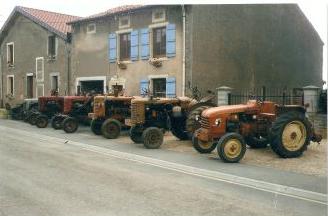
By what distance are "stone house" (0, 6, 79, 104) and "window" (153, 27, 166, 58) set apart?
7.10 m

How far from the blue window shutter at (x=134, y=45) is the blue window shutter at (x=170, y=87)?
253cm

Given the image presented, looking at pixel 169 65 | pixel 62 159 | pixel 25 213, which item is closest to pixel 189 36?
pixel 169 65

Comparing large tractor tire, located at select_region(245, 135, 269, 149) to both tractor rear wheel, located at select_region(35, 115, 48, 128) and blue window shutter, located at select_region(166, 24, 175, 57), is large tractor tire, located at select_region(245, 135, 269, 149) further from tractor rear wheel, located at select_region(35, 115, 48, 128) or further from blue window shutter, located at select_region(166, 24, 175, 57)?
tractor rear wheel, located at select_region(35, 115, 48, 128)

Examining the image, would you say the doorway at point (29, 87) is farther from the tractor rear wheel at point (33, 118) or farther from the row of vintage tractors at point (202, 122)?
the row of vintage tractors at point (202, 122)

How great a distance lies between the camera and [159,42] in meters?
20.1

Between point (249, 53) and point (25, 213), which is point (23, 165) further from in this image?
point (249, 53)

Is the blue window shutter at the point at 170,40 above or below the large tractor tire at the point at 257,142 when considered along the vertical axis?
above

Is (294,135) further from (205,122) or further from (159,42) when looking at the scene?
(159,42)

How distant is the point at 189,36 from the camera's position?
18.6 meters

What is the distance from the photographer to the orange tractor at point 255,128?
9.56 meters

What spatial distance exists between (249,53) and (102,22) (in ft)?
25.6

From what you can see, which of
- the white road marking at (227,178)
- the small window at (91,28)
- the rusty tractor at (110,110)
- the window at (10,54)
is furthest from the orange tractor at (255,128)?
the window at (10,54)

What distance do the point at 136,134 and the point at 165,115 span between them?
3.59 feet

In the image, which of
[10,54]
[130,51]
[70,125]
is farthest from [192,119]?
[10,54]
